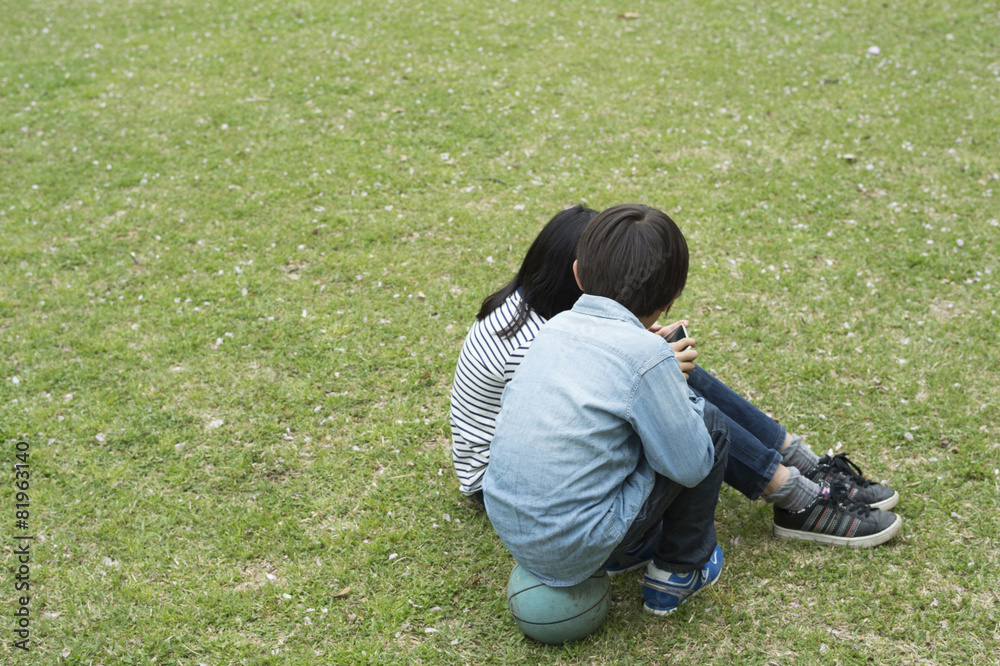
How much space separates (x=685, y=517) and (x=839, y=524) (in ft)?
2.92

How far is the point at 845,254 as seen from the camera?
17.6ft

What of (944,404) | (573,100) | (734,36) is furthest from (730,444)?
(734,36)

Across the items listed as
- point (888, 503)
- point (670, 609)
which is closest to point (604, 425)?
point (670, 609)

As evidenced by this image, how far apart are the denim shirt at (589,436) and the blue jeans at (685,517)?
0.36ft

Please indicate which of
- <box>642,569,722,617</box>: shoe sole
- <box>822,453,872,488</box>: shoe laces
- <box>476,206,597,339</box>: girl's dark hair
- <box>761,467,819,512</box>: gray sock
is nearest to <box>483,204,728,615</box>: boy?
<box>476,206,597,339</box>: girl's dark hair

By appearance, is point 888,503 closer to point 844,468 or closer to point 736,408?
point 844,468

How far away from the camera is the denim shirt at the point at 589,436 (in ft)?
7.98

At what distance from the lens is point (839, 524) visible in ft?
10.7

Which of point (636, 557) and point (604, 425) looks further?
point (636, 557)

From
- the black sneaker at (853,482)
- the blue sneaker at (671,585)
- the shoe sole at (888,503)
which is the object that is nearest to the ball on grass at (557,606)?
the blue sneaker at (671,585)

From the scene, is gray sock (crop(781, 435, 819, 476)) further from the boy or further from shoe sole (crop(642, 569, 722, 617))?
the boy

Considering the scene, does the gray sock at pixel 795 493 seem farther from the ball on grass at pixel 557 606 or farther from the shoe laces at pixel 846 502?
the ball on grass at pixel 557 606

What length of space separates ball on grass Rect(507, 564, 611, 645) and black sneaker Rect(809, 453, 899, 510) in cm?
120

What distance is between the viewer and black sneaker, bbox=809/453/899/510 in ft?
11.2
